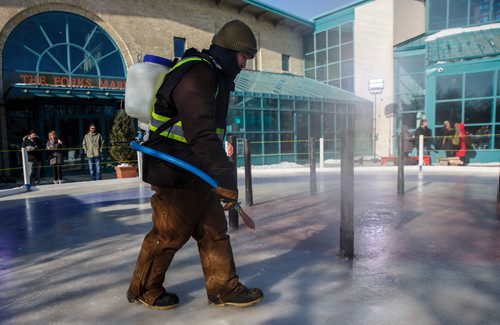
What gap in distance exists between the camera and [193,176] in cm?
215

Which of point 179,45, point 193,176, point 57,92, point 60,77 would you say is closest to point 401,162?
point 193,176

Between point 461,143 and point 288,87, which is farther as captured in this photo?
point 288,87

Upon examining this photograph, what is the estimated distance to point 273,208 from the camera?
17.7 ft

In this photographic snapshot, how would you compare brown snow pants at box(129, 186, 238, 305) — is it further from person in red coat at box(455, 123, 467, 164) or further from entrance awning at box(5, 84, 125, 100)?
person in red coat at box(455, 123, 467, 164)

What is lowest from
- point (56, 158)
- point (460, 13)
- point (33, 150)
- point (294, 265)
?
point (294, 265)

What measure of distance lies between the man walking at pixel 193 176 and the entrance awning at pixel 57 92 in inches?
449

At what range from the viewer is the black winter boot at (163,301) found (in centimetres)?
224

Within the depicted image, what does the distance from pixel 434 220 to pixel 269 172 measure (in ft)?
23.0

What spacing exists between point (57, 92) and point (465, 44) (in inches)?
633

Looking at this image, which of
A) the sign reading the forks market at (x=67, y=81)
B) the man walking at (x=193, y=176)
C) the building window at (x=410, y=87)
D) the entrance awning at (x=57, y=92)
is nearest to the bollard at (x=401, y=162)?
the man walking at (x=193, y=176)

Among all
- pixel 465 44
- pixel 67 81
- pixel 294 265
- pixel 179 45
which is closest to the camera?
pixel 294 265

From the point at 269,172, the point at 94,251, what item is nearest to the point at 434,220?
the point at 94,251

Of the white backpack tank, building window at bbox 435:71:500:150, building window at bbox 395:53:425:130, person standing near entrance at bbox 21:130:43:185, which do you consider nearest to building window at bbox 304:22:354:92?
building window at bbox 395:53:425:130

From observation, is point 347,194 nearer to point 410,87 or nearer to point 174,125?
point 174,125
